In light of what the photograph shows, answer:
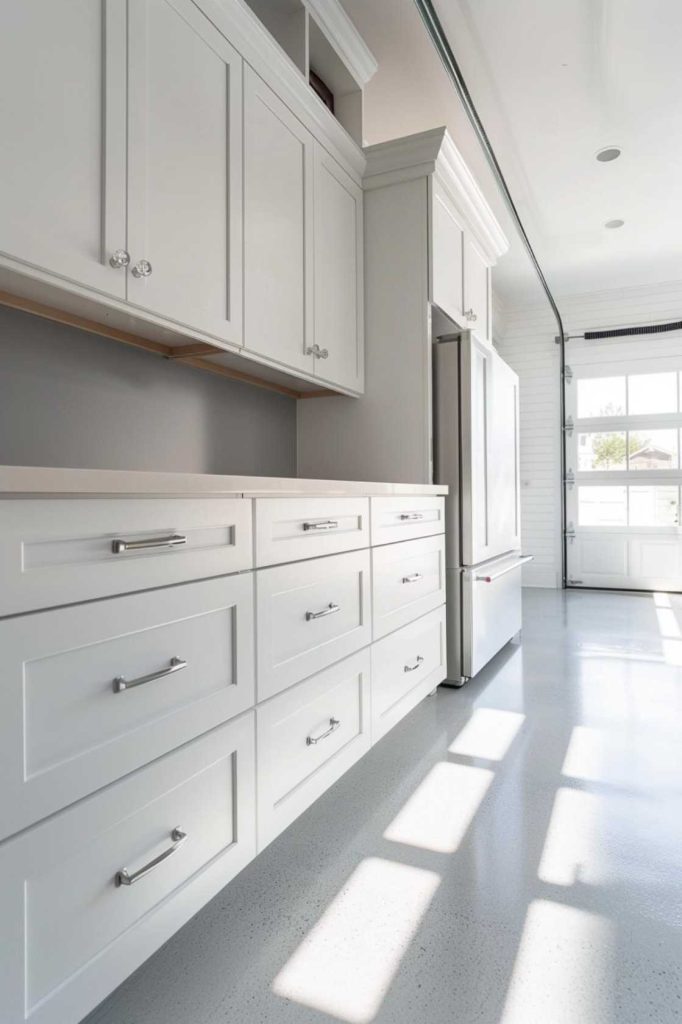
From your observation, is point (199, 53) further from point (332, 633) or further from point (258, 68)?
point (332, 633)

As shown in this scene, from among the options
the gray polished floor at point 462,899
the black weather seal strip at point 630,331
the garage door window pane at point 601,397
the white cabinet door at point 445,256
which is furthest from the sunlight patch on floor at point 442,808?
the black weather seal strip at point 630,331

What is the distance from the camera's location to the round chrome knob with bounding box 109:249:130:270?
1.41 metres

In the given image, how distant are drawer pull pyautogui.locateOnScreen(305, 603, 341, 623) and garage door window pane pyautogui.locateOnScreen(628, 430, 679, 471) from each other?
16.7ft

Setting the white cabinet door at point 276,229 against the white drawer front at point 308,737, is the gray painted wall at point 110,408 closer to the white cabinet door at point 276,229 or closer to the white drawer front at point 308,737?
the white cabinet door at point 276,229

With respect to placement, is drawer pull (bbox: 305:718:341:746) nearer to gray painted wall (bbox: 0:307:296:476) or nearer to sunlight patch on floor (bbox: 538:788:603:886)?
sunlight patch on floor (bbox: 538:788:603:886)

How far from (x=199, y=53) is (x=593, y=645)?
351 cm

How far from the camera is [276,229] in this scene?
207 cm

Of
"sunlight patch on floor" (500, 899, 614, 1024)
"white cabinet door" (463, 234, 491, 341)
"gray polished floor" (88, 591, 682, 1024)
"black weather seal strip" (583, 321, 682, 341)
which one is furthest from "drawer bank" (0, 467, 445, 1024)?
"black weather seal strip" (583, 321, 682, 341)

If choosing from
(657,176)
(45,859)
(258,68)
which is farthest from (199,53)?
(657,176)

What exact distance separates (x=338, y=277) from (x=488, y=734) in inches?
76.2

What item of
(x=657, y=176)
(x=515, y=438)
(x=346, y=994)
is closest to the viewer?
(x=346, y=994)

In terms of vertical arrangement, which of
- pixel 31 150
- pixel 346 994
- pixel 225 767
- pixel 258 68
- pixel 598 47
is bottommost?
pixel 346 994

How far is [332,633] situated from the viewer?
1.65 metres

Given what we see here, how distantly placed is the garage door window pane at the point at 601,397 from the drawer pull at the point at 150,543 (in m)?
5.77
